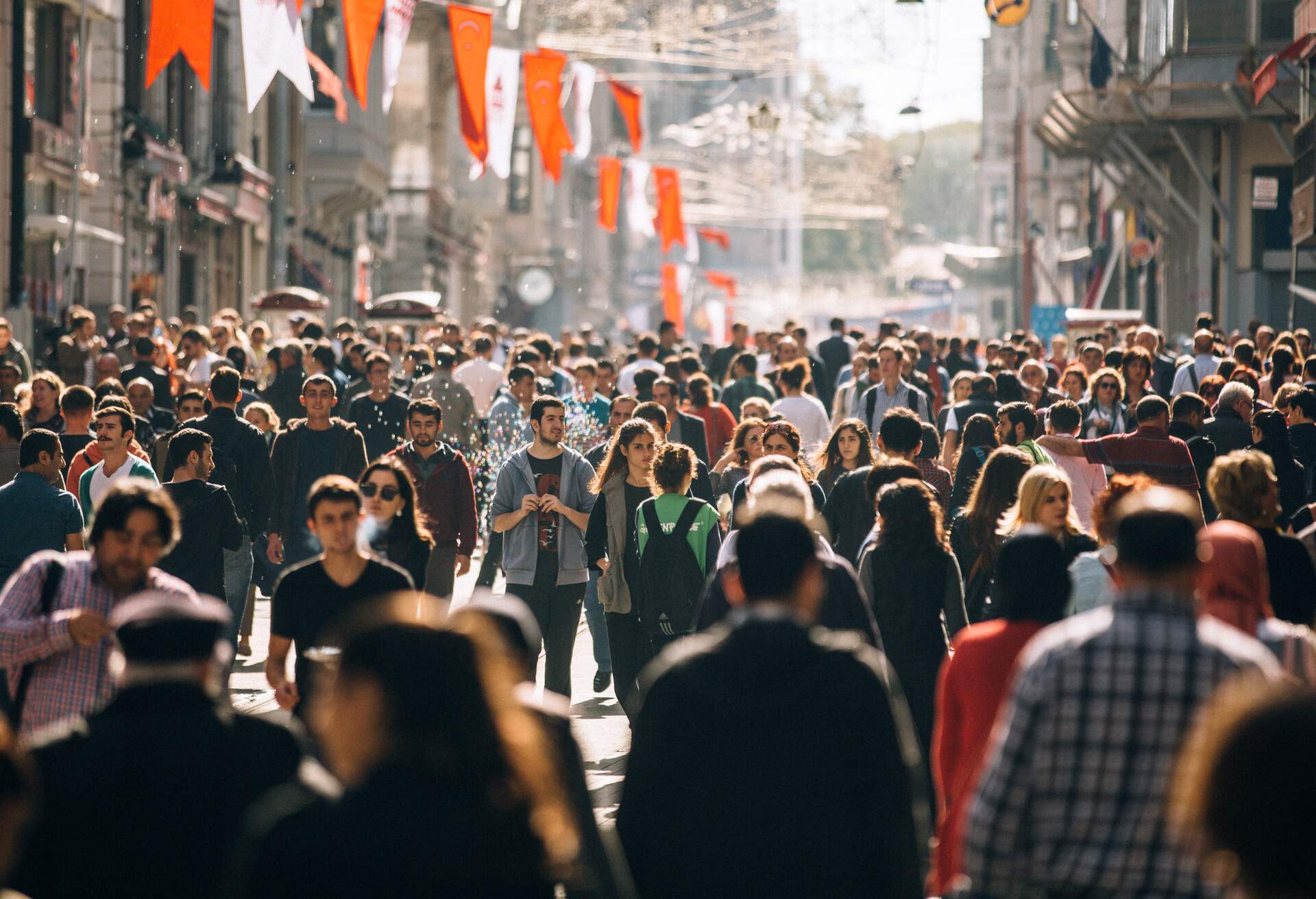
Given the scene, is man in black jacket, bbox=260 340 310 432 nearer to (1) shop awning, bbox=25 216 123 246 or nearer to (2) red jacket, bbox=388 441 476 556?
(2) red jacket, bbox=388 441 476 556

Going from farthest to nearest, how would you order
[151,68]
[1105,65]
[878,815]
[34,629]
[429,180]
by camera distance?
[429,180] → [1105,65] → [151,68] → [34,629] → [878,815]

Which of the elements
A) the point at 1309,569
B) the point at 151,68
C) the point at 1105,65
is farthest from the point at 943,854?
the point at 1105,65

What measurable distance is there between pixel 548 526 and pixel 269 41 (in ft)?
25.6

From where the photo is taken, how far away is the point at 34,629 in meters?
5.78

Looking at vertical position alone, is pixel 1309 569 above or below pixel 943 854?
above

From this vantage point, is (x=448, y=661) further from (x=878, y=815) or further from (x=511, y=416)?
(x=511, y=416)

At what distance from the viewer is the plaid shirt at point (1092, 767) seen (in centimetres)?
399

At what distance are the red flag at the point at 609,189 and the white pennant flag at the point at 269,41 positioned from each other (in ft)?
79.5

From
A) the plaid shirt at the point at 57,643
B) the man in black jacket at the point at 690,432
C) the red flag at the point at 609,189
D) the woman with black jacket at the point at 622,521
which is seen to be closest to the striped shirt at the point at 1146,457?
→ the woman with black jacket at the point at 622,521

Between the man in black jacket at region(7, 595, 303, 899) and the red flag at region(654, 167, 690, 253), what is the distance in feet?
128

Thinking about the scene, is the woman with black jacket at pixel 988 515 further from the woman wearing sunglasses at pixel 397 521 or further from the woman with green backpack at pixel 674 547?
the woman wearing sunglasses at pixel 397 521

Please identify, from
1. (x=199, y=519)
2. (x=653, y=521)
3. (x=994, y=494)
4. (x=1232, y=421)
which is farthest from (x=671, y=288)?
(x=994, y=494)

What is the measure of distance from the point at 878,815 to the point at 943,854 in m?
Result: 1.14

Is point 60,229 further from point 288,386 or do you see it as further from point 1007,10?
point 1007,10
